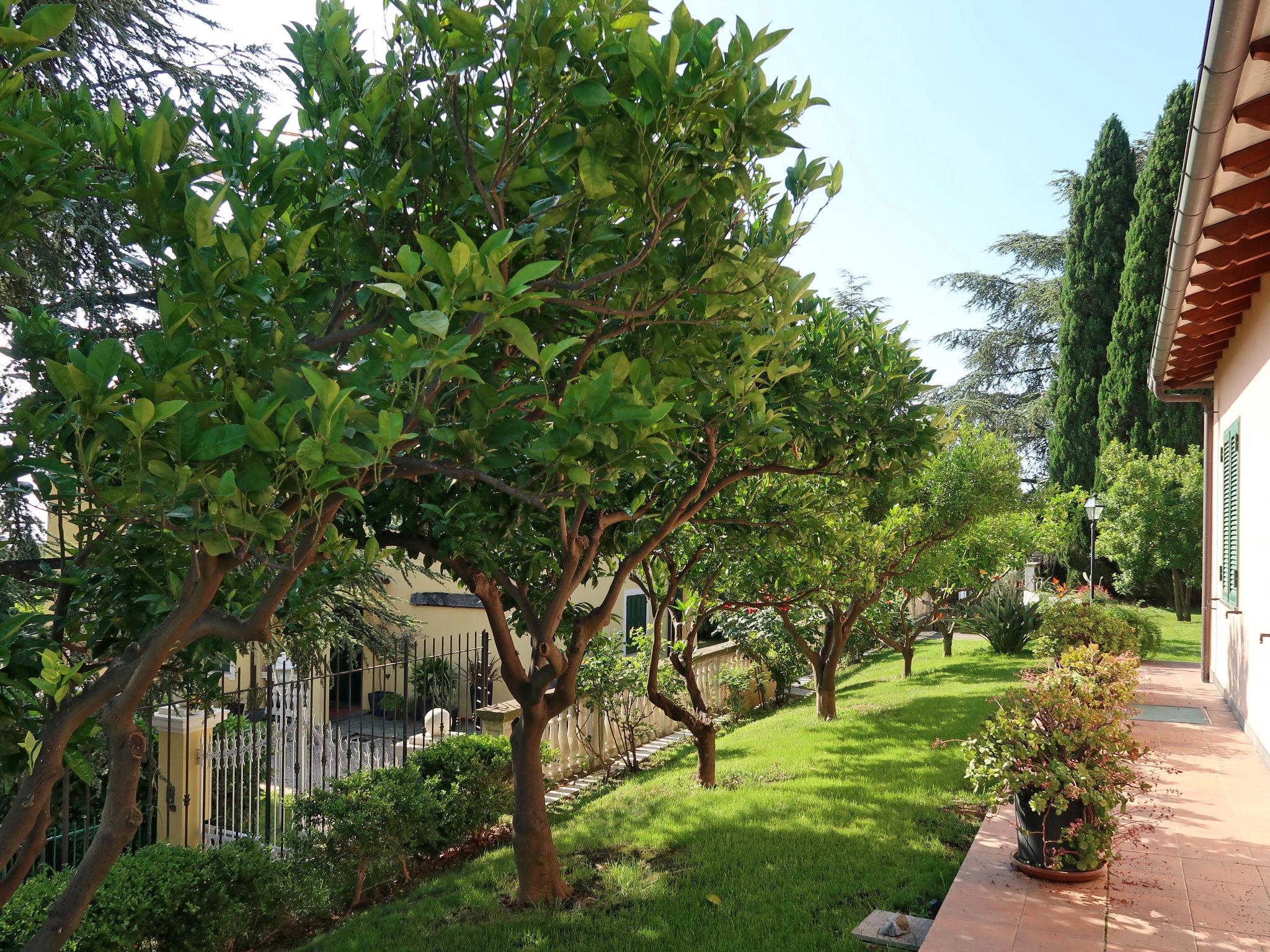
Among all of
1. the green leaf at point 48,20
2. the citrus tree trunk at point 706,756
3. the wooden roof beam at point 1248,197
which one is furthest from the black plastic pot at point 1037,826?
the green leaf at point 48,20

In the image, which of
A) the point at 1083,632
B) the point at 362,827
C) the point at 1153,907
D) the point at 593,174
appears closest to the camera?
the point at 593,174

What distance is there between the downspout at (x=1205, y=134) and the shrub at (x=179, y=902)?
6.45 m

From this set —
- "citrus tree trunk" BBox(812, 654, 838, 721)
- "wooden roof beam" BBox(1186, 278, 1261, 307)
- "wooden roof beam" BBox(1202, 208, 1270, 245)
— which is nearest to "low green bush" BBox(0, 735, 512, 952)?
"citrus tree trunk" BBox(812, 654, 838, 721)

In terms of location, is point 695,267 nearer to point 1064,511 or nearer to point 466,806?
point 466,806

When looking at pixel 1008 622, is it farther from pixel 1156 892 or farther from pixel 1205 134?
pixel 1205 134

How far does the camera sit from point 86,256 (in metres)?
6.77

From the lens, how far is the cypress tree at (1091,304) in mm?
26500

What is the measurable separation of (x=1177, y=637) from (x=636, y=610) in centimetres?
1081

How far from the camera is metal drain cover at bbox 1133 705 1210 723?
9.26 meters

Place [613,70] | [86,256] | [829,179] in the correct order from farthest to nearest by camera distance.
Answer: [86,256], [829,179], [613,70]

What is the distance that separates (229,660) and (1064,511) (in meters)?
17.7

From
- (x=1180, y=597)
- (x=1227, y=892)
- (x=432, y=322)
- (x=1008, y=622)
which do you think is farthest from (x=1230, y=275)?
(x=1180, y=597)

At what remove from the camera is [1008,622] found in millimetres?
16406

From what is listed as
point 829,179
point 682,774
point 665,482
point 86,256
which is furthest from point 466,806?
point 829,179
